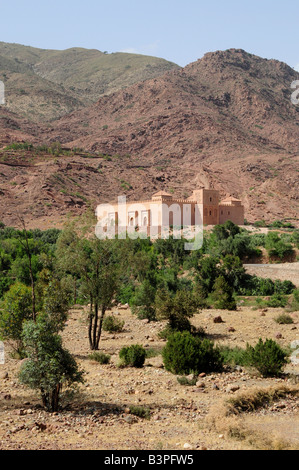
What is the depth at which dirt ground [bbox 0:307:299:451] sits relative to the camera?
265 inches

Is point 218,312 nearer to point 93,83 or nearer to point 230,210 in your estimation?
point 230,210

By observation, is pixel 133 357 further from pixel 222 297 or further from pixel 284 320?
pixel 222 297

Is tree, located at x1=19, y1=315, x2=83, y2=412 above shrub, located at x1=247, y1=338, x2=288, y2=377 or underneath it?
above

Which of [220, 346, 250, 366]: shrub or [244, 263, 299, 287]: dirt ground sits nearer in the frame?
[220, 346, 250, 366]: shrub

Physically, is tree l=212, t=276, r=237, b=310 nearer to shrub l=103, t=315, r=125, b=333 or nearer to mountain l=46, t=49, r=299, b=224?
shrub l=103, t=315, r=125, b=333

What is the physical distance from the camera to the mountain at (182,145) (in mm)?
50875

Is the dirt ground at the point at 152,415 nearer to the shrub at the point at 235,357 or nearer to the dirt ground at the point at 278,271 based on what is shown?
the shrub at the point at 235,357

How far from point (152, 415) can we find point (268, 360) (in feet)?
10.9

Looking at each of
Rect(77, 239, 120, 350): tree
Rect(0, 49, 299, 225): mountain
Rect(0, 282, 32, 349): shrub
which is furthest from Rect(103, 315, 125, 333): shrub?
Rect(0, 49, 299, 225): mountain

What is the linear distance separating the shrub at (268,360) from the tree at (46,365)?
4.13 meters

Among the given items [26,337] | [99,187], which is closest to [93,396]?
[26,337]
